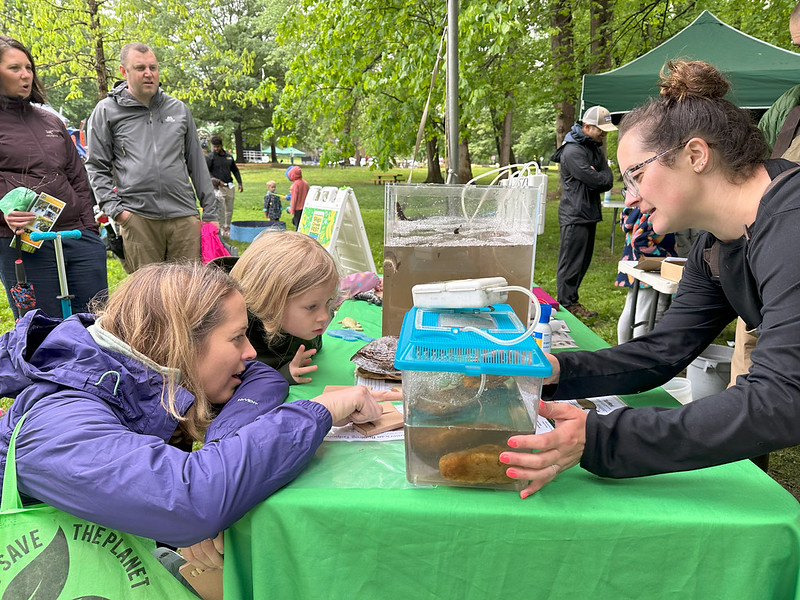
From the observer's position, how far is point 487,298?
1150 mm

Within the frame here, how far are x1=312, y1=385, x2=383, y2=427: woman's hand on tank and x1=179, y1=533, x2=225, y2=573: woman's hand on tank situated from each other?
316mm

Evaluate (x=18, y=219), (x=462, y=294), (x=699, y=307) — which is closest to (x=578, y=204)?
(x=699, y=307)

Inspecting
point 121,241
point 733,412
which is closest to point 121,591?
point 733,412

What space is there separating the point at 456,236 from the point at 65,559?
1.33 meters

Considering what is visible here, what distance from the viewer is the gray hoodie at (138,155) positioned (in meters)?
3.53

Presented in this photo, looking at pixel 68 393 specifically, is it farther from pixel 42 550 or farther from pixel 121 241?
pixel 121 241

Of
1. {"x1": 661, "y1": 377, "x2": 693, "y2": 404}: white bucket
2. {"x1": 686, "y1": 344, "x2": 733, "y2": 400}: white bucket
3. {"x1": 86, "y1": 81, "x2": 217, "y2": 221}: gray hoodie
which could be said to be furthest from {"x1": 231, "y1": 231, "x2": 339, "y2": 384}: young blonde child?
{"x1": 86, "y1": 81, "x2": 217, "y2": 221}: gray hoodie

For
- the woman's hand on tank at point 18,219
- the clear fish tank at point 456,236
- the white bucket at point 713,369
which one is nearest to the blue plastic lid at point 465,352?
the clear fish tank at point 456,236

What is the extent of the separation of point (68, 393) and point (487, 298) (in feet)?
2.59

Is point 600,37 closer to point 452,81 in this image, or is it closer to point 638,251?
point 638,251

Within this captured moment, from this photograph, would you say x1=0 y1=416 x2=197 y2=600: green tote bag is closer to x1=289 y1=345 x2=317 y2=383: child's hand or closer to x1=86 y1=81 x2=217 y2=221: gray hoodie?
x1=289 y1=345 x2=317 y2=383: child's hand

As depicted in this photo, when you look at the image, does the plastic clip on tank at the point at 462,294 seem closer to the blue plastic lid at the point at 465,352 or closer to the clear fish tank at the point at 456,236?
the blue plastic lid at the point at 465,352

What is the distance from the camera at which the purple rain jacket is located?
91cm

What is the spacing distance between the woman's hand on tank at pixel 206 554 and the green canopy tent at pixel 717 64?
19.3 ft
